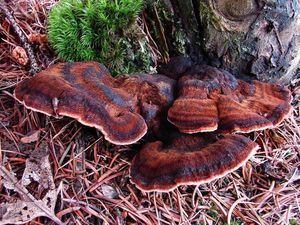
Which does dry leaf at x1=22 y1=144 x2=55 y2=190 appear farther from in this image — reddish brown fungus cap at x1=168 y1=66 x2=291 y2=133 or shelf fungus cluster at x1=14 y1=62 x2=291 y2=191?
reddish brown fungus cap at x1=168 y1=66 x2=291 y2=133

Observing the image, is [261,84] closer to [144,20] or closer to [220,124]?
[220,124]

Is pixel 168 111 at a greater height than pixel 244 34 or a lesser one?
lesser

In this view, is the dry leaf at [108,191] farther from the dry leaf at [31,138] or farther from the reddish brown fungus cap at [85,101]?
the dry leaf at [31,138]

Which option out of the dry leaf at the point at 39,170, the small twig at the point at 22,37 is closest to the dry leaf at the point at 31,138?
the dry leaf at the point at 39,170

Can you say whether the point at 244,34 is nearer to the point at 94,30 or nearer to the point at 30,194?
the point at 94,30

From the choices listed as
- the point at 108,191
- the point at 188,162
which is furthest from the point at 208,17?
the point at 108,191

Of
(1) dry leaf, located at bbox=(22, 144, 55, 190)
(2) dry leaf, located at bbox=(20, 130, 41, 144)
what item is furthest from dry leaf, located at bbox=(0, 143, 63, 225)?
(2) dry leaf, located at bbox=(20, 130, 41, 144)

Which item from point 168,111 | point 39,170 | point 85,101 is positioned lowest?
point 39,170
